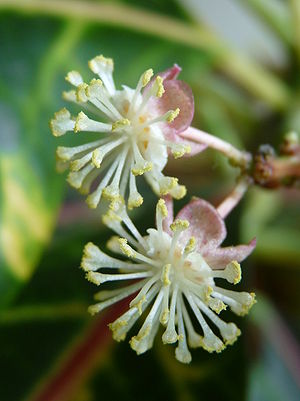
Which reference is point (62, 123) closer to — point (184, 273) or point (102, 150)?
point (102, 150)


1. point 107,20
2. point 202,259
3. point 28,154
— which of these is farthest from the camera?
point 107,20

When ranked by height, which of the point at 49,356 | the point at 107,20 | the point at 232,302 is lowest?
the point at 232,302

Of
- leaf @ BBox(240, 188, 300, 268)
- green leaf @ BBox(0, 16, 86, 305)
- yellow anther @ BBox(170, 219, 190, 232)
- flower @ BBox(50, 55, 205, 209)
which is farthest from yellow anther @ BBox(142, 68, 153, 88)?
leaf @ BBox(240, 188, 300, 268)

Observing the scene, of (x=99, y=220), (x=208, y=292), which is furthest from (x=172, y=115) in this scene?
(x=99, y=220)

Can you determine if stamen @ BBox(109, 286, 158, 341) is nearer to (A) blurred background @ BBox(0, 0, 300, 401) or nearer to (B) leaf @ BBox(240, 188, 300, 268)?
(A) blurred background @ BBox(0, 0, 300, 401)

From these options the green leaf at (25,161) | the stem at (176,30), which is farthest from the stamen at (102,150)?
the stem at (176,30)

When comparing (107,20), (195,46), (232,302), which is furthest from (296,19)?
(232,302)

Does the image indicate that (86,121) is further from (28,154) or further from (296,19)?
(296,19)
